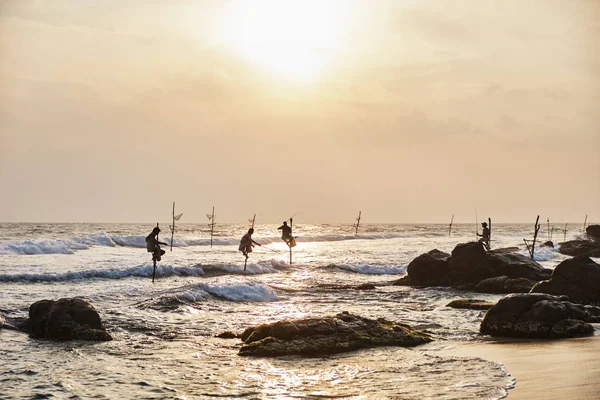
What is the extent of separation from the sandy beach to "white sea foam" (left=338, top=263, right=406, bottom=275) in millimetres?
24102

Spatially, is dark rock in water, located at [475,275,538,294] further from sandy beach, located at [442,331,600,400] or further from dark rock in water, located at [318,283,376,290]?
sandy beach, located at [442,331,600,400]

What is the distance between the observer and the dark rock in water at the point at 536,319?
1462 cm

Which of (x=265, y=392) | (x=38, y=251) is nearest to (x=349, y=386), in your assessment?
(x=265, y=392)

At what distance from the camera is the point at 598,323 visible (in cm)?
1636

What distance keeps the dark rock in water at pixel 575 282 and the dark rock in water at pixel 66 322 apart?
1451cm

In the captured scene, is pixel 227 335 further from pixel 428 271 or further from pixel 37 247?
pixel 37 247

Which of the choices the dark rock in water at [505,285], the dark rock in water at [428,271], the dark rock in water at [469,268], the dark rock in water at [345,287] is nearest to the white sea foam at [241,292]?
the dark rock in water at [345,287]

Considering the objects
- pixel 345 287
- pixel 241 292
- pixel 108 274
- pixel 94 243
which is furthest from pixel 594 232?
pixel 241 292

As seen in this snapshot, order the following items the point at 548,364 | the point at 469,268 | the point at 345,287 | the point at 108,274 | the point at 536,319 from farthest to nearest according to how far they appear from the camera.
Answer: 1. the point at 108,274
2. the point at 469,268
3. the point at 345,287
4. the point at 536,319
5. the point at 548,364

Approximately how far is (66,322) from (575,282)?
16.2 m

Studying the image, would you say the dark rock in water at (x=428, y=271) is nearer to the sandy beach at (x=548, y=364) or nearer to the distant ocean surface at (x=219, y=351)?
the distant ocean surface at (x=219, y=351)

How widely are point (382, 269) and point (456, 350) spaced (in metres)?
25.9

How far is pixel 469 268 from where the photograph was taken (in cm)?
3059

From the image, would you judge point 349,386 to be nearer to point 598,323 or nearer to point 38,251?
point 598,323
